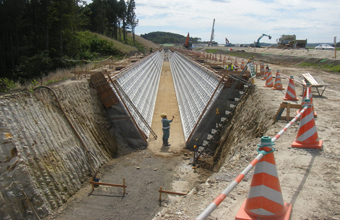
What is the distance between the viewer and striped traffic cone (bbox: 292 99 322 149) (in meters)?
5.57

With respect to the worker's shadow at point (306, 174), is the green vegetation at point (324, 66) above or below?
above

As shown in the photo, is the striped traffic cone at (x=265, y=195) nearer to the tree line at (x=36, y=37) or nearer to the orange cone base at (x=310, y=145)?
the orange cone base at (x=310, y=145)

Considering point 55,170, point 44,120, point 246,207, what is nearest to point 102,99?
point 44,120

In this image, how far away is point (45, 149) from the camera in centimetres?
734

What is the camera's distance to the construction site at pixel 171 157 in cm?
378

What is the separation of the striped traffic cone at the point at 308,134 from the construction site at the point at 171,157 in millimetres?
20

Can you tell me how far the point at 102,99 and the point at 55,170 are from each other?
17.5ft

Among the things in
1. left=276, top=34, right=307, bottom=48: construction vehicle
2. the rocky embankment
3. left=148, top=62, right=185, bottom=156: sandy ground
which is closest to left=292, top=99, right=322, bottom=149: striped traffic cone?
left=148, top=62, right=185, bottom=156: sandy ground

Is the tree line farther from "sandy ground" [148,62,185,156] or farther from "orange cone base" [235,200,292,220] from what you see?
"orange cone base" [235,200,292,220]

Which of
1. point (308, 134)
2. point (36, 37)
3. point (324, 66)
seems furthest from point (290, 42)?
point (308, 134)

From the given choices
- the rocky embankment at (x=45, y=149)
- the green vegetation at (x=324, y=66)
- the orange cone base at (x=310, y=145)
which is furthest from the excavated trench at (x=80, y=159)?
the green vegetation at (x=324, y=66)

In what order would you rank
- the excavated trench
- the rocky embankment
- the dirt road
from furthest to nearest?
the dirt road < the excavated trench < the rocky embankment

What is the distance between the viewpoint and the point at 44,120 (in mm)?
8055

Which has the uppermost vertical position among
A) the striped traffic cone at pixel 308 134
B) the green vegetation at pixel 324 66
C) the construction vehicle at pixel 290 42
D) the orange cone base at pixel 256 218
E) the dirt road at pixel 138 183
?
the construction vehicle at pixel 290 42
